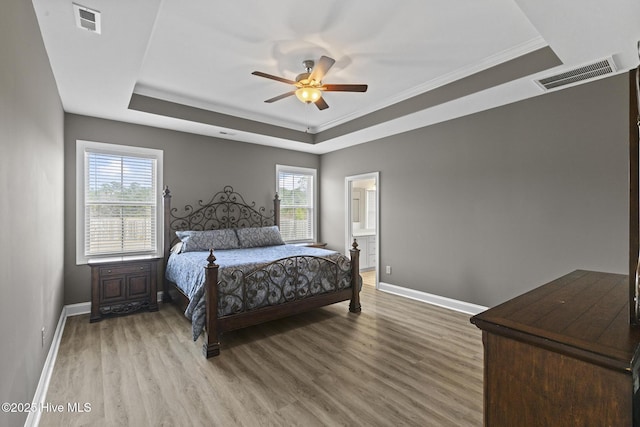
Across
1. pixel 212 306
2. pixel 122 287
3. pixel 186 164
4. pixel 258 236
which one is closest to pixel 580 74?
pixel 212 306

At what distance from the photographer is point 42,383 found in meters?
2.22

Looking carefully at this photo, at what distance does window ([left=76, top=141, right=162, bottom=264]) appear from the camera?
402cm

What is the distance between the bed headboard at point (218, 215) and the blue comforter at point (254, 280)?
759 millimetres

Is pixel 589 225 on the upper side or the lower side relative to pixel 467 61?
lower

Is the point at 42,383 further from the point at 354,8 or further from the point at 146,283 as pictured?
the point at 354,8

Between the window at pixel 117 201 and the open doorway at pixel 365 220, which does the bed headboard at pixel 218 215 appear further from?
the open doorway at pixel 365 220

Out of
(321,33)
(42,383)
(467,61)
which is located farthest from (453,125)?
(42,383)

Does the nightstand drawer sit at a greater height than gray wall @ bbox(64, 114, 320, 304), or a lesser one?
lesser

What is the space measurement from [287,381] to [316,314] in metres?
1.54

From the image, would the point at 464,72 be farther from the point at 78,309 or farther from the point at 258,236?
the point at 78,309

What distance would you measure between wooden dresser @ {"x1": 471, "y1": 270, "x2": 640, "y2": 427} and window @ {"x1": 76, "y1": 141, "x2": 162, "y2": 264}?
15.4ft

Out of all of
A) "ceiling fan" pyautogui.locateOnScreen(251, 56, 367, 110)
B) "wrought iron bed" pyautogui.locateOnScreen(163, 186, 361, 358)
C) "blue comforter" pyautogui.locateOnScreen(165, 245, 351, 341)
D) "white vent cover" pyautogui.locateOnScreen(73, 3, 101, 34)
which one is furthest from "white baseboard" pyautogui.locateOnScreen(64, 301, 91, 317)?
"ceiling fan" pyautogui.locateOnScreen(251, 56, 367, 110)

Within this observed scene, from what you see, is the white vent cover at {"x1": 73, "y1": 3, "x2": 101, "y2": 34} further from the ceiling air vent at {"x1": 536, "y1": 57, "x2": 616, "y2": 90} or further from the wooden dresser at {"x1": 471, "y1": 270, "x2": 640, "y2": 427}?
the ceiling air vent at {"x1": 536, "y1": 57, "x2": 616, "y2": 90}

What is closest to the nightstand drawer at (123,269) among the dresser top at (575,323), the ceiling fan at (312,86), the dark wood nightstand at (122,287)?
the dark wood nightstand at (122,287)
